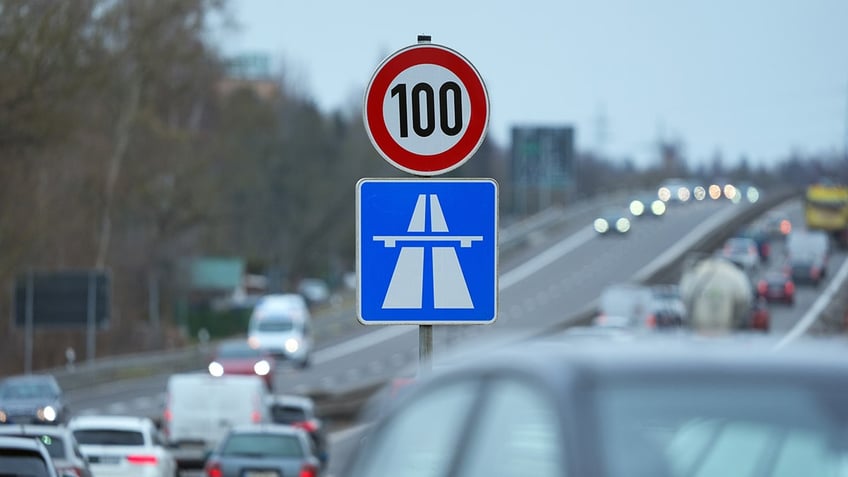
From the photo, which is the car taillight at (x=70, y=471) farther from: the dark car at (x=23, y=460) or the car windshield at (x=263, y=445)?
the car windshield at (x=263, y=445)

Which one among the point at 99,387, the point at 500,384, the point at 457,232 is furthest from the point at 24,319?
the point at 500,384

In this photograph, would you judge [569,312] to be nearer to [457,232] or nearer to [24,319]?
[24,319]

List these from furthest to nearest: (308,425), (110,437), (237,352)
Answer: (237,352) < (308,425) < (110,437)

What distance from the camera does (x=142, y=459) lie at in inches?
910

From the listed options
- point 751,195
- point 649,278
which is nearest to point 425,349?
point 751,195

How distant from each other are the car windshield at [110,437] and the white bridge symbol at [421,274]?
622 inches

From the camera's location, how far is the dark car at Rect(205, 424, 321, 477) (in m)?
23.0

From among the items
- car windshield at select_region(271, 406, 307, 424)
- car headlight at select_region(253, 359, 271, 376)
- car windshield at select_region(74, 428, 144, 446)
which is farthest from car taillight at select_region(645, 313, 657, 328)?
car headlight at select_region(253, 359, 271, 376)

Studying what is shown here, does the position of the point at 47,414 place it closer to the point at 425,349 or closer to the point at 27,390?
the point at 27,390

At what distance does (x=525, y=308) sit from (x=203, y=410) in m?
53.4

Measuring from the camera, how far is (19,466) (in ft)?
44.4

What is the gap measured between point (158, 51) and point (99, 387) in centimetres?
1351

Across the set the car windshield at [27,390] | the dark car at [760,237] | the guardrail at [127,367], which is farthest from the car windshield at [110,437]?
the dark car at [760,237]

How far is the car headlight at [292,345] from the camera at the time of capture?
61.2 m
